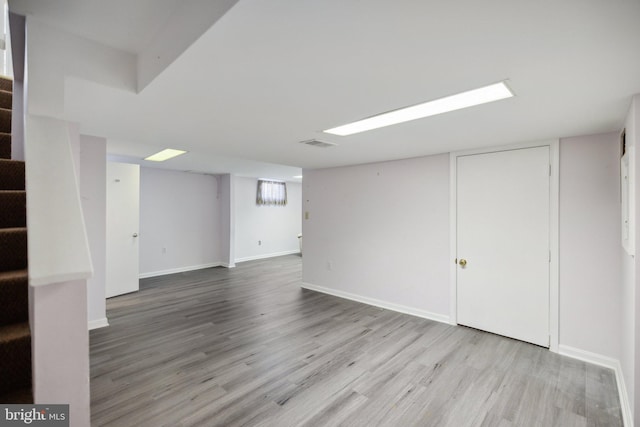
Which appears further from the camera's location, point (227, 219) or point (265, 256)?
point (265, 256)

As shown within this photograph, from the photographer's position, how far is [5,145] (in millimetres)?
2291

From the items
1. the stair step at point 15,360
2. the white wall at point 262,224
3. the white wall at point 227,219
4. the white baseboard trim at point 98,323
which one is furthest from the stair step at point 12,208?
the white wall at point 262,224

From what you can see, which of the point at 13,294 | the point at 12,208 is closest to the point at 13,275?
the point at 13,294

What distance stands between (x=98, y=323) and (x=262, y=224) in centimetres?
523

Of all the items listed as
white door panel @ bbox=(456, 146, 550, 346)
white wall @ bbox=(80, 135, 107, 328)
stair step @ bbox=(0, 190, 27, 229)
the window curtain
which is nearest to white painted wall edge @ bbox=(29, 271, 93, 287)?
stair step @ bbox=(0, 190, 27, 229)

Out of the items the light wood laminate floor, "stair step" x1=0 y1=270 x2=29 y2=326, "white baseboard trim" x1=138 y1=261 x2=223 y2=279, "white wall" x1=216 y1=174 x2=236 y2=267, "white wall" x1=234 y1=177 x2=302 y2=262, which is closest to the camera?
"stair step" x1=0 y1=270 x2=29 y2=326

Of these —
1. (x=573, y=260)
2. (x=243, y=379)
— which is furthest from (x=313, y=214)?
(x=573, y=260)

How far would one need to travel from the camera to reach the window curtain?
845 centimetres

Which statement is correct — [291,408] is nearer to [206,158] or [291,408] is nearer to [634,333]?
[634,333]

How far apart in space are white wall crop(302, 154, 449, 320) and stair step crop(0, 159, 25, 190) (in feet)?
12.7

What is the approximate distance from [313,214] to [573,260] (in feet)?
12.1

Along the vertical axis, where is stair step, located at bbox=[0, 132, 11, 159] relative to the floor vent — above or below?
below

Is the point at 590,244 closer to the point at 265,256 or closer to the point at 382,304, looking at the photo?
the point at 382,304

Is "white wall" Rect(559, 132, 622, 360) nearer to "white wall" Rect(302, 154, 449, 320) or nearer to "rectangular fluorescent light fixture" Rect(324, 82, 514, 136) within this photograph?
"white wall" Rect(302, 154, 449, 320)
